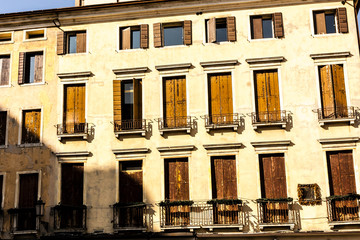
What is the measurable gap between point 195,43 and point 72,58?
20.3 ft

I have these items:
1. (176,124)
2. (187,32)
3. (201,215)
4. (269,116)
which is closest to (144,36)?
(187,32)

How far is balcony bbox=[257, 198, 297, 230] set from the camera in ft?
66.7

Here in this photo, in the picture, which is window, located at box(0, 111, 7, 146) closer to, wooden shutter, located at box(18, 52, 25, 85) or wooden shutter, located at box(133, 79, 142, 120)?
wooden shutter, located at box(18, 52, 25, 85)

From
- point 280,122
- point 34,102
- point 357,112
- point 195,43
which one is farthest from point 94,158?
Result: point 357,112

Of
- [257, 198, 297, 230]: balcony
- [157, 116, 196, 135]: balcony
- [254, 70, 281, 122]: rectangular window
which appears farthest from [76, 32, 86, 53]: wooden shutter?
[257, 198, 297, 230]: balcony

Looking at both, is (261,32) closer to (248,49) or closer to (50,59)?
(248,49)

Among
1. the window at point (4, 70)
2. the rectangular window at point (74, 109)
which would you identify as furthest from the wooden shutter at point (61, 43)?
the window at point (4, 70)

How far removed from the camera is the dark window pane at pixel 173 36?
23.3m

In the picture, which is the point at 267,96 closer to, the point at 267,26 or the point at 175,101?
the point at 267,26

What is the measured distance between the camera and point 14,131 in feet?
76.9

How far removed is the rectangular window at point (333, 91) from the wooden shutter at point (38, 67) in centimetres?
1357

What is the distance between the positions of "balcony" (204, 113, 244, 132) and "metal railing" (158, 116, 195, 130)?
0.74 m

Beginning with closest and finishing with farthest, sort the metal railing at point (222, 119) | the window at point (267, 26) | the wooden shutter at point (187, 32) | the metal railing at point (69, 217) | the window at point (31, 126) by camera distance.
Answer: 1. the metal railing at point (222, 119)
2. the metal railing at point (69, 217)
3. the window at point (267, 26)
4. the wooden shutter at point (187, 32)
5. the window at point (31, 126)

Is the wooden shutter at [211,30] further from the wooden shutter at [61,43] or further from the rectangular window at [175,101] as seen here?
the wooden shutter at [61,43]
